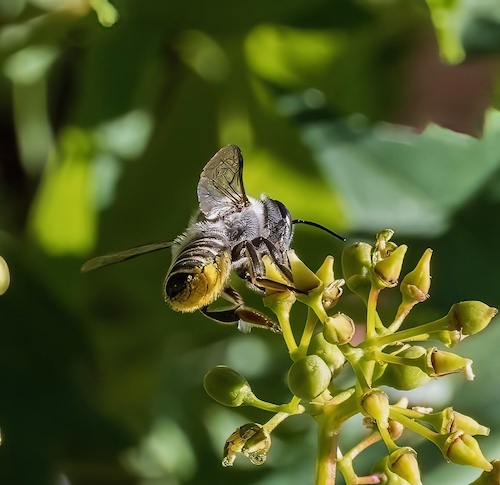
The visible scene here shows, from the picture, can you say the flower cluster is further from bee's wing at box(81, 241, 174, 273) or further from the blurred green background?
the blurred green background

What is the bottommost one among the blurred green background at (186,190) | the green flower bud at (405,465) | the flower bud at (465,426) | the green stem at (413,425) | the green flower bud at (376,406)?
the blurred green background at (186,190)

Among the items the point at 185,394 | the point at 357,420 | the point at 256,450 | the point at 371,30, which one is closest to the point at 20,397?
the point at 185,394

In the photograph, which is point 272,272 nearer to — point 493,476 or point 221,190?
point 221,190

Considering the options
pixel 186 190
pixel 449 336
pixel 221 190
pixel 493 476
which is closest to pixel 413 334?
pixel 449 336

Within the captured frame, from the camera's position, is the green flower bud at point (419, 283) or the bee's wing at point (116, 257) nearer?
the green flower bud at point (419, 283)

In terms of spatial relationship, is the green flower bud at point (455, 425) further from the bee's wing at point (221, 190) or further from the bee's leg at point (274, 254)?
the bee's wing at point (221, 190)

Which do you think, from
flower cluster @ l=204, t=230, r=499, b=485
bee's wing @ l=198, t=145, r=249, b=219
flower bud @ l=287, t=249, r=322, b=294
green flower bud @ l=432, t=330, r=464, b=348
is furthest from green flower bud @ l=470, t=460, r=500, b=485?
bee's wing @ l=198, t=145, r=249, b=219

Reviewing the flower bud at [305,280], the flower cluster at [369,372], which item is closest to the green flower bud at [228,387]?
the flower cluster at [369,372]
